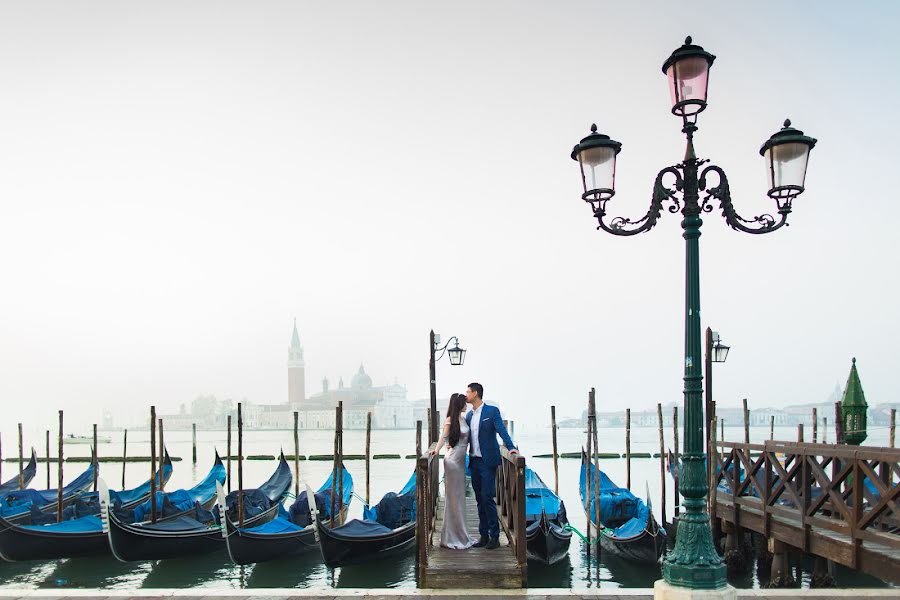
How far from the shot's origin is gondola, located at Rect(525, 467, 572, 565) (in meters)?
9.74

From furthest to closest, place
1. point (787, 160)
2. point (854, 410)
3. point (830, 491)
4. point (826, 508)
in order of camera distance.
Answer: point (854, 410) < point (826, 508) < point (830, 491) < point (787, 160)

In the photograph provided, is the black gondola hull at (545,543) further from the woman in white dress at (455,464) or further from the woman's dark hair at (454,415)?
the woman's dark hair at (454,415)

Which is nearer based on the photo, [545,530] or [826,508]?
[826,508]

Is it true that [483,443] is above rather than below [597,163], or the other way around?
below

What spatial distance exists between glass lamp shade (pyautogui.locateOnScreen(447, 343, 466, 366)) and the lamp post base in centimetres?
832

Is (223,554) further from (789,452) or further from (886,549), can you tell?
(886,549)

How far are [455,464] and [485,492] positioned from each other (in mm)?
331

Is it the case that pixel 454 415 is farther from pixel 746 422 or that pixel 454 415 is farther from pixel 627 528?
pixel 746 422

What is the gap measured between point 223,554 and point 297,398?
153 meters

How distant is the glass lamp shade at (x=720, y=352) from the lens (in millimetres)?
11641

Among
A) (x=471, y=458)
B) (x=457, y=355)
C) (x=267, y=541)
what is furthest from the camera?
(x=457, y=355)

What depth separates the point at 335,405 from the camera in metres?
152

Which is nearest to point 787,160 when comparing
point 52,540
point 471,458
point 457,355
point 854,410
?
point 471,458

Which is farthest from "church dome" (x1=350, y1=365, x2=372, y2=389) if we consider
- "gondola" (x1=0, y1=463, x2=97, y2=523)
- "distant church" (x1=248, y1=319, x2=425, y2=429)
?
"gondola" (x1=0, y1=463, x2=97, y2=523)
